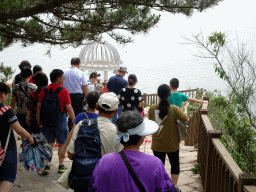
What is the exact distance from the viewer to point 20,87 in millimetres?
5086

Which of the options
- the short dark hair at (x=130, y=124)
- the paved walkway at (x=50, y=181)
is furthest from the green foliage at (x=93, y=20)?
the short dark hair at (x=130, y=124)

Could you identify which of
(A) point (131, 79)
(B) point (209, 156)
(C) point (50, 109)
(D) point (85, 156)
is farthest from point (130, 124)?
(A) point (131, 79)

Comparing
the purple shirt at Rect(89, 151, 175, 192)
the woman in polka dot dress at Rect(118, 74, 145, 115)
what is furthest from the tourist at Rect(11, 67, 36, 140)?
the purple shirt at Rect(89, 151, 175, 192)

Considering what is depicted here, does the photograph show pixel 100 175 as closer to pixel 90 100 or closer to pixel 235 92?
pixel 90 100

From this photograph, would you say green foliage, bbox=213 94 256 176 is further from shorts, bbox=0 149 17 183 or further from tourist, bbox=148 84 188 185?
shorts, bbox=0 149 17 183

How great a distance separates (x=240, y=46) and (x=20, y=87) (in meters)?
6.88

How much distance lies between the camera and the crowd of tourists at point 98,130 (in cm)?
175

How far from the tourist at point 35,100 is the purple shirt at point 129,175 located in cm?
323

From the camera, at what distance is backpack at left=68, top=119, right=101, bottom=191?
2330 millimetres

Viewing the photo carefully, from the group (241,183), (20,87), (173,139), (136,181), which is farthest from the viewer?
(20,87)

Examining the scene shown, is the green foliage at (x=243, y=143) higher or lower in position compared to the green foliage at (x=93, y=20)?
lower

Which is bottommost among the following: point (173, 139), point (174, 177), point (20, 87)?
point (174, 177)

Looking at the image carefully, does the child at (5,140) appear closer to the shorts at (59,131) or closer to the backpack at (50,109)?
the backpack at (50,109)

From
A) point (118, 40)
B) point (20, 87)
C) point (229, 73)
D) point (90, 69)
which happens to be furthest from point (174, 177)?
point (90, 69)
